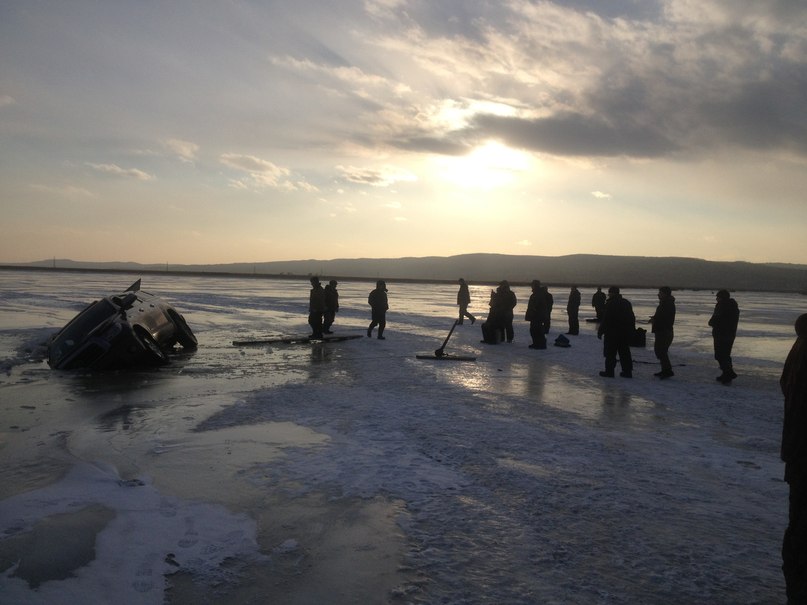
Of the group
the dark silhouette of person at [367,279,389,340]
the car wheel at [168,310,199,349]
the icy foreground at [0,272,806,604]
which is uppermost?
the dark silhouette of person at [367,279,389,340]

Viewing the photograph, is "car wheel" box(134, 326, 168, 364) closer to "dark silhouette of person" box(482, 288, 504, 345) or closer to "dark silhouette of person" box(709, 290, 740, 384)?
"dark silhouette of person" box(482, 288, 504, 345)

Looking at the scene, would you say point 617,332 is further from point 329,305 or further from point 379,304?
point 329,305

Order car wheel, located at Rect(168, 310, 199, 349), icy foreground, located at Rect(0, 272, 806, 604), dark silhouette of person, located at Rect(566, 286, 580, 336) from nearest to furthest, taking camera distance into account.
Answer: icy foreground, located at Rect(0, 272, 806, 604) → car wheel, located at Rect(168, 310, 199, 349) → dark silhouette of person, located at Rect(566, 286, 580, 336)

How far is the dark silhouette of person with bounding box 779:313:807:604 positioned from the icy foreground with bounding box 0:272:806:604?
0.32m

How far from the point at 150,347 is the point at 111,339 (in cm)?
83

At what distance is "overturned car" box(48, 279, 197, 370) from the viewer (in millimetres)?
11828

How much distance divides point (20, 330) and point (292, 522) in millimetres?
16560

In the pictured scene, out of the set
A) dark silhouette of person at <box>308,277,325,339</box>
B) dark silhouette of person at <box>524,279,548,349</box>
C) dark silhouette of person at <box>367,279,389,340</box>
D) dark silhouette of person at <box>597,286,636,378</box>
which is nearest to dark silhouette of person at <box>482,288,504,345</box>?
dark silhouette of person at <box>524,279,548,349</box>

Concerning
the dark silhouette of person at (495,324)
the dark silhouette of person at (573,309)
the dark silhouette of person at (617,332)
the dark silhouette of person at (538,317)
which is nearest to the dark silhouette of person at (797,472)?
the dark silhouette of person at (617,332)

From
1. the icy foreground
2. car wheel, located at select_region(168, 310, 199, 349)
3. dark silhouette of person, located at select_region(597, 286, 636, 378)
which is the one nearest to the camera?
the icy foreground

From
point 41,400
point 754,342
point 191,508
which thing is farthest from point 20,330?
point 754,342

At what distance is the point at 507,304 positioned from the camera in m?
17.7

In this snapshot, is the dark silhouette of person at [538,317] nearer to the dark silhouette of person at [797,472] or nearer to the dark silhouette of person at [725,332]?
the dark silhouette of person at [725,332]

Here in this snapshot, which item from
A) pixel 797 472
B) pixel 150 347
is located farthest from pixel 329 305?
pixel 797 472
